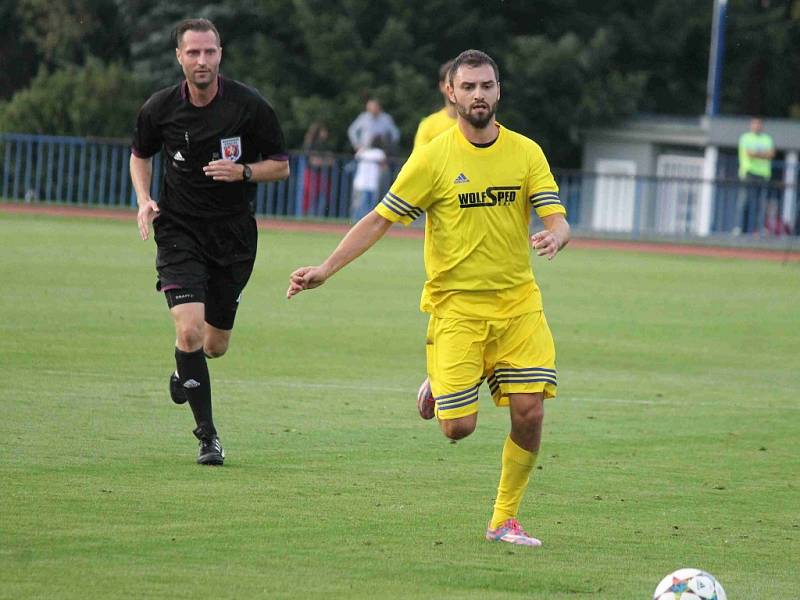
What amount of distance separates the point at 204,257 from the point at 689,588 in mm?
4228

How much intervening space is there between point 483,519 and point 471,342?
922mm

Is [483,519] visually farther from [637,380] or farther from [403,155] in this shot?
[403,155]

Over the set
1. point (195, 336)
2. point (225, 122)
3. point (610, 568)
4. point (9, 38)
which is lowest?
point (610, 568)

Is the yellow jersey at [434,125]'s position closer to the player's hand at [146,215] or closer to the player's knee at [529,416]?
the player's hand at [146,215]

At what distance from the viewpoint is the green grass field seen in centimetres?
662

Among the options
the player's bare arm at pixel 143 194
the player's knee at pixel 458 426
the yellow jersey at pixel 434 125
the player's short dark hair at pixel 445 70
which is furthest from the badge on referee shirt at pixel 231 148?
the yellow jersey at pixel 434 125

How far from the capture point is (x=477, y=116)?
7371mm

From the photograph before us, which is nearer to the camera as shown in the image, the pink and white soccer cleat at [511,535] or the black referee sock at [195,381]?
the pink and white soccer cleat at [511,535]

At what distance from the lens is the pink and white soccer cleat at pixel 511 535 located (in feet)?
23.6

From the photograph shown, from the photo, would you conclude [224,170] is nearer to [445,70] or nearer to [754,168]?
[445,70]

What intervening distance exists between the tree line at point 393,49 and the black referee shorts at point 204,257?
100ft

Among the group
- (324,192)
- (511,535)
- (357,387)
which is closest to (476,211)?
(511,535)

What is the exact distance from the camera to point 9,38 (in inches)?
1811

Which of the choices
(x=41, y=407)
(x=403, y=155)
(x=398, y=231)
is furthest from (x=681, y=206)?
(x=41, y=407)
